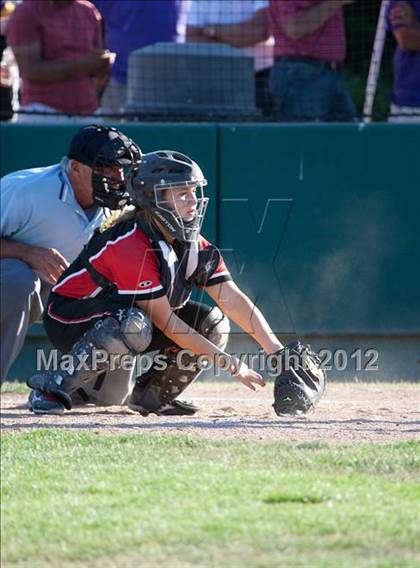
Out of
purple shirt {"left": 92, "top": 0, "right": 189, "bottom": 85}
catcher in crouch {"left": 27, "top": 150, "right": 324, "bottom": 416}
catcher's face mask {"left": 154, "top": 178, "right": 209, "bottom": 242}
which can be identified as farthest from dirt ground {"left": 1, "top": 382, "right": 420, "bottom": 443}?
purple shirt {"left": 92, "top": 0, "right": 189, "bottom": 85}

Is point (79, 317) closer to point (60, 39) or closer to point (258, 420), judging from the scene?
point (258, 420)

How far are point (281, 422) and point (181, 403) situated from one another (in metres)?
0.86

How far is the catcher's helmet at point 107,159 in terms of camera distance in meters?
6.97

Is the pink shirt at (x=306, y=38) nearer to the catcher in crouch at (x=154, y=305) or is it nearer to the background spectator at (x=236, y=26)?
the background spectator at (x=236, y=26)

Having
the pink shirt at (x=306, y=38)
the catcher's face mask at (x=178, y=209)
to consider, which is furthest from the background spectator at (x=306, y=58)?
the catcher's face mask at (x=178, y=209)

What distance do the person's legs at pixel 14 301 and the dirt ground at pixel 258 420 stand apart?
0.37 metres

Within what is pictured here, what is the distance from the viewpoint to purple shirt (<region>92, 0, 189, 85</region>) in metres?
9.90

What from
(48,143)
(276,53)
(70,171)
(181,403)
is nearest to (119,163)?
(70,171)

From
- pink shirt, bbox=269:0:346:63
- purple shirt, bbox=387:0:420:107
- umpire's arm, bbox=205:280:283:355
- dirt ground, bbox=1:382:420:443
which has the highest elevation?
pink shirt, bbox=269:0:346:63

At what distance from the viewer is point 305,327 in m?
9.20

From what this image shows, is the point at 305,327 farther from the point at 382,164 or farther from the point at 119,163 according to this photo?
the point at 119,163

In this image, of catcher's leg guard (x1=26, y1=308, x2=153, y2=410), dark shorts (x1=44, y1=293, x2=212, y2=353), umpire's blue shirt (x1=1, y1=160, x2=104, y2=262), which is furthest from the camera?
umpire's blue shirt (x1=1, y1=160, x2=104, y2=262)

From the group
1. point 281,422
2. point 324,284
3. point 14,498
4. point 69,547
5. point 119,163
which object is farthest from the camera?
point 324,284

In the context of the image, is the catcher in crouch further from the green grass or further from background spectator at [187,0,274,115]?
background spectator at [187,0,274,115]
